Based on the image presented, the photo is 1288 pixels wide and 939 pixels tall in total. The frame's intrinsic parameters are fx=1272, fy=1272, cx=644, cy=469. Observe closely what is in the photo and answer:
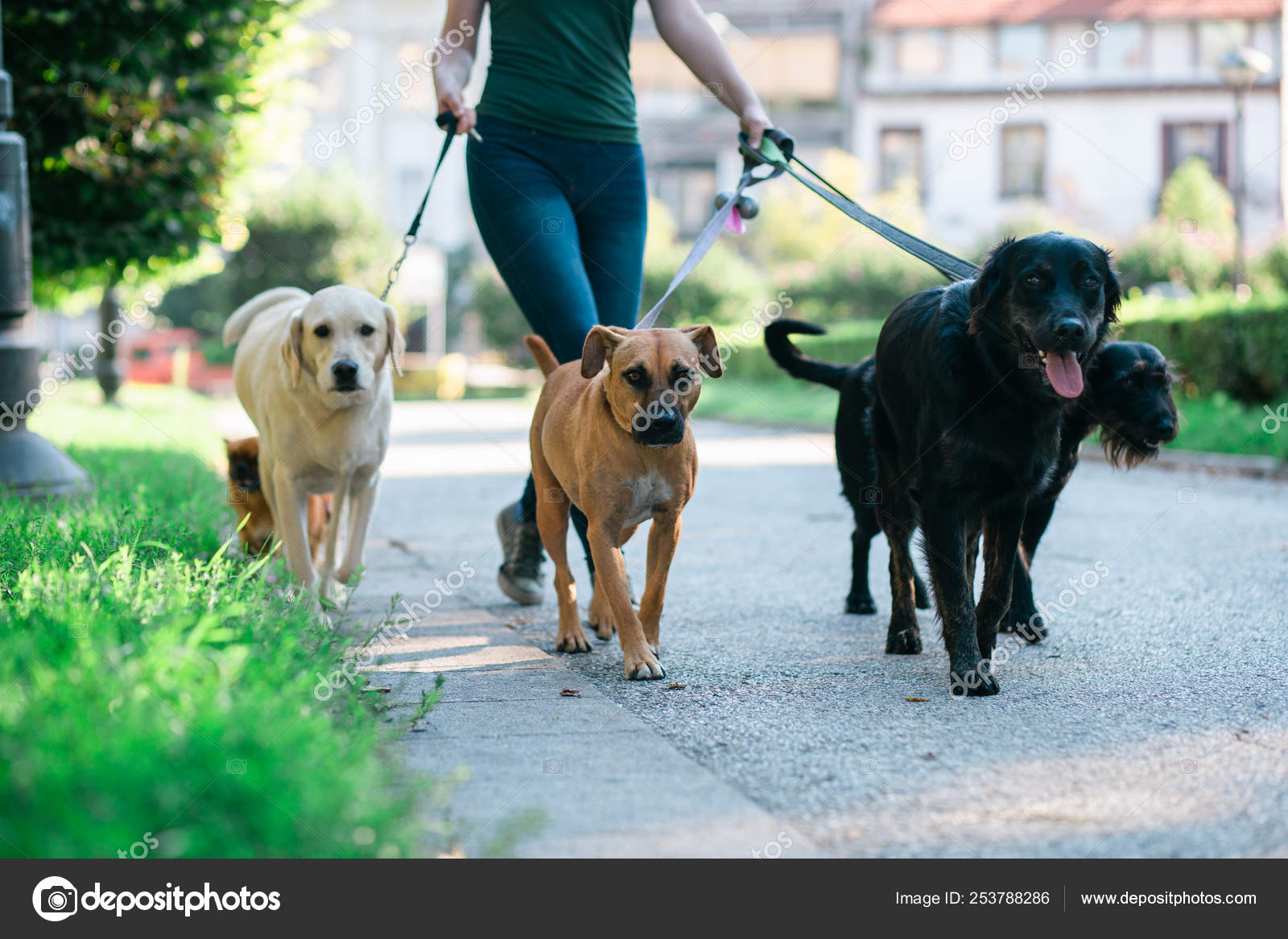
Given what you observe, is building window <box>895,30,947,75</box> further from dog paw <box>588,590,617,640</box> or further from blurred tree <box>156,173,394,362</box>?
dog paw <box>588,590,617,640</box>

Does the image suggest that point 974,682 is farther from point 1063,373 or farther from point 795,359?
point 795,359

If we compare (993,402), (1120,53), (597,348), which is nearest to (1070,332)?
(993,402)

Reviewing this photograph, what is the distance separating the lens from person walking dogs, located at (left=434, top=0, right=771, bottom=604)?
431cm

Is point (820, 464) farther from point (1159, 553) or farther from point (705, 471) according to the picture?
point (1159, 553)

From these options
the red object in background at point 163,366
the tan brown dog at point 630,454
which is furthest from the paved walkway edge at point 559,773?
the red object in background at point 163,366

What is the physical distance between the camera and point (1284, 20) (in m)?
35.6

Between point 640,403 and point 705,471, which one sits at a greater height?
point 640,403

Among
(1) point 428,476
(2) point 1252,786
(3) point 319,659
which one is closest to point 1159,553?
(2) point 1252,786

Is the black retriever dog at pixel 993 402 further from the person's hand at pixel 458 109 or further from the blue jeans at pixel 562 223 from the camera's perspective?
the person's hand at pixel 458 109

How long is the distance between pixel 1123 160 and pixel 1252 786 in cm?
3784

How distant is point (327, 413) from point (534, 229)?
0.99 metres

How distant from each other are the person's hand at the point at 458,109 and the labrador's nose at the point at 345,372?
0.86 m

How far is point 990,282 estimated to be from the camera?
353cm
